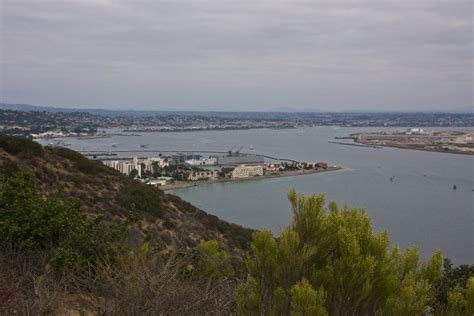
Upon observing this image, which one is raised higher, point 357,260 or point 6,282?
point 357,260

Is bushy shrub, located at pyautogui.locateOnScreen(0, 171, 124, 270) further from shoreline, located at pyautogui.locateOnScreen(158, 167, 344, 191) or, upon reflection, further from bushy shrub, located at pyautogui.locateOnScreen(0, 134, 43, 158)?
shoreline, located at pyautogui.locateOnScreen(158, 167, 344, 191)

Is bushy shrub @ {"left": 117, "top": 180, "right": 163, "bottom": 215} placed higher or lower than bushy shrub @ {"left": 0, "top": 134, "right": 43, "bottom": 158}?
lower

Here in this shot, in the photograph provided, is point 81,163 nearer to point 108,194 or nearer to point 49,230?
point 108,194

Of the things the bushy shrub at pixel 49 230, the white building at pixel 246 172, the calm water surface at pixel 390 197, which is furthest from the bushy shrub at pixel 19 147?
the white building at pixel 246 172

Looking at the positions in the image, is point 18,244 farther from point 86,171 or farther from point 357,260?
point 86,171

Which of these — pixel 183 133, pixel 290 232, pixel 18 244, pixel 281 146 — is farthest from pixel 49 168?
pixel 183 133

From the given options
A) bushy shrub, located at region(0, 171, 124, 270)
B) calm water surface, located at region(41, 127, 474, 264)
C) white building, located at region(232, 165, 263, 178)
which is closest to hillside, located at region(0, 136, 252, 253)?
bushy shrub, located at region(0, 171, 124, 270)

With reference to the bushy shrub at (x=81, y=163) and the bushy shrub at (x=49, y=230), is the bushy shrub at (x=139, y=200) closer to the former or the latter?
the bushy shrub at (x=81, y=163)
